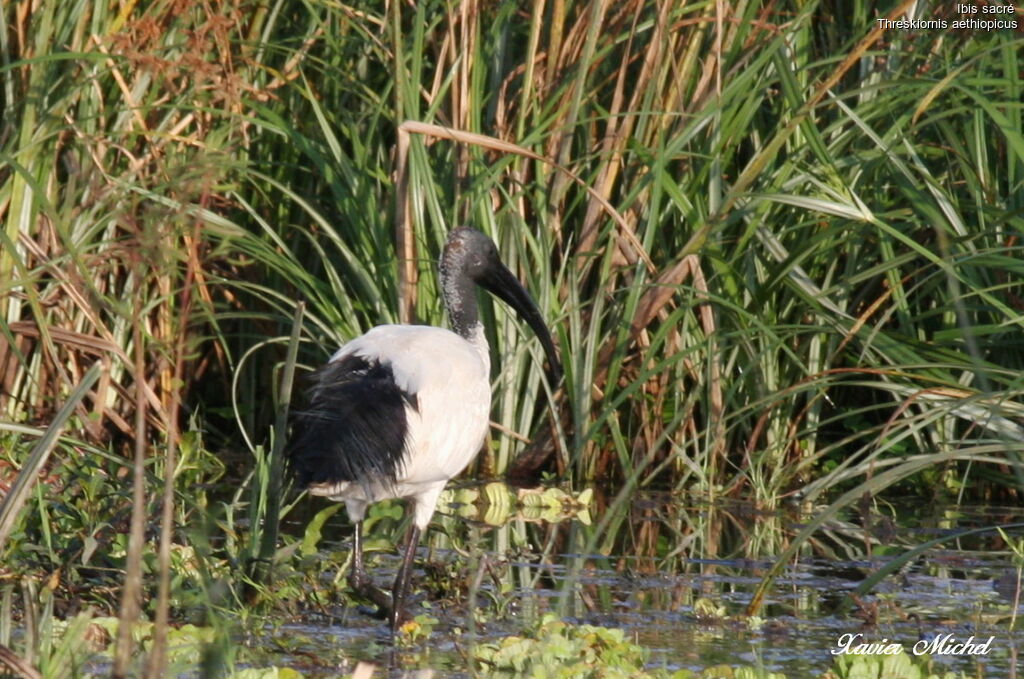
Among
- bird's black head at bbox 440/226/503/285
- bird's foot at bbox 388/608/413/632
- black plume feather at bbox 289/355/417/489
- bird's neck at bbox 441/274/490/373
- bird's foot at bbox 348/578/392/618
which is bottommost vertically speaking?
bird's foot at bbox 388/608/413/632

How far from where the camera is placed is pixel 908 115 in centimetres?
567

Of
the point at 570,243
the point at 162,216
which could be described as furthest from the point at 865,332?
the point at 162,216

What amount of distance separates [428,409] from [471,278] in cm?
105

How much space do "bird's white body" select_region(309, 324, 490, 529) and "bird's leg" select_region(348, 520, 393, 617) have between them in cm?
8

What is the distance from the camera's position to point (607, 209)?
5.71 m

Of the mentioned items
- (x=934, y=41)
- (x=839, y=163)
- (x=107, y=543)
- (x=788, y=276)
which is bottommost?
(x=107, y=543)

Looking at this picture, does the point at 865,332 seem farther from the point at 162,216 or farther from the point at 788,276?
the point at 162,216

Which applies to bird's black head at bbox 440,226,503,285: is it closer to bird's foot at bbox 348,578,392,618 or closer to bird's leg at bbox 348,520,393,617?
bird's leg at bbox 348,520,393,617

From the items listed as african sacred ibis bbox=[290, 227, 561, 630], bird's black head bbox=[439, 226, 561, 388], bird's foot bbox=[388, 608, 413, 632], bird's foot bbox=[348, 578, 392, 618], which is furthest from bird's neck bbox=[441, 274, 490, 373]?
bird's foot bbox=[388, 608, 413, 632]

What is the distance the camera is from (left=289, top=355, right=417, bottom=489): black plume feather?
427 cm

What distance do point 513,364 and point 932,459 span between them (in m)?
2.55

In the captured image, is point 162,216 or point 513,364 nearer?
point 162,216

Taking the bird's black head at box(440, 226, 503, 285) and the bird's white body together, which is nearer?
the bird's white body

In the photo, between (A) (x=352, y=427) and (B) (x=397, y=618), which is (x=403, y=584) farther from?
(A) (x=352, y=427)
